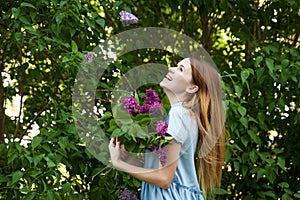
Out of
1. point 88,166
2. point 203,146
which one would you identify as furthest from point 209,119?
point 88,166

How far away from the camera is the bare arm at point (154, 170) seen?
83.1 inches

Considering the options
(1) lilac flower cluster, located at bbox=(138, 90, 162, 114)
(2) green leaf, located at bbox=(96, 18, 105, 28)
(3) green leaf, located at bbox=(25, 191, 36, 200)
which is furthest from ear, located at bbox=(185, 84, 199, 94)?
(3) green leaf, located at bbox=(25, 191, 36, 200)

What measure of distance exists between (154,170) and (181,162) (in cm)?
13

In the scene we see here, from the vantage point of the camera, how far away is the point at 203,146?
7.56 ft

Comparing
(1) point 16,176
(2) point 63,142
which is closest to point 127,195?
(2) point 63,142

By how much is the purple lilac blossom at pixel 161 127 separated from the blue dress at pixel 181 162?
0.27ft

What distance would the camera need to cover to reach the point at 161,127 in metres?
2.01

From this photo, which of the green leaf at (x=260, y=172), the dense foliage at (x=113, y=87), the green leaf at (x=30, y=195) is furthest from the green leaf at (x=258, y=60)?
the green leaf at (x=30, y=195)

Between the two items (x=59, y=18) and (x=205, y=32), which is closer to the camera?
(x=59, y=18)

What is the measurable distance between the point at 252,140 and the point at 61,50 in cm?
93

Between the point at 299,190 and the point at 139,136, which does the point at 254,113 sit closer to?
the point at 299,190

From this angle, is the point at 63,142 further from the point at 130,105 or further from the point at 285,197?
the point at 285,197

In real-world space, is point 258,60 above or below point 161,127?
above

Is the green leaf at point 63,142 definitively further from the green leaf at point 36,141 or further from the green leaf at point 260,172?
the green leaf at point 260,172
